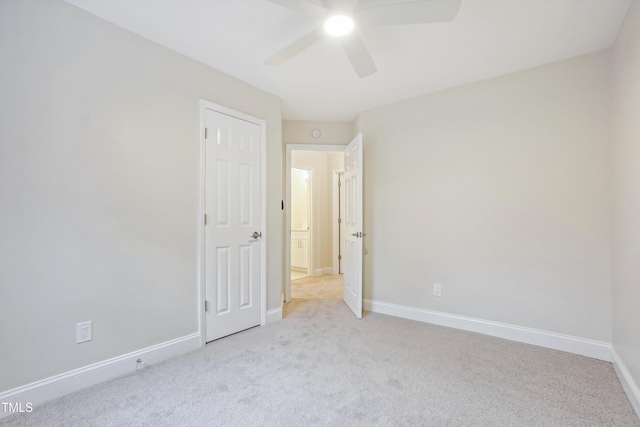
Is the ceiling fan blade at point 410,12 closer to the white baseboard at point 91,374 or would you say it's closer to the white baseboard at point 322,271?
the white baseboard at point 91,374

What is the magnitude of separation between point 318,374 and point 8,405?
5.62ft

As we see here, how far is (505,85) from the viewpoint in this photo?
2.64 meters

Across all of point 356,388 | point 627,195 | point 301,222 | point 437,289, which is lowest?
point 356,388

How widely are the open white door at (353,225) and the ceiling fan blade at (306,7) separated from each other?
164cm

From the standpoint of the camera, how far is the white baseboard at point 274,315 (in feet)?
9.78

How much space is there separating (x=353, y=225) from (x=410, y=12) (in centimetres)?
225

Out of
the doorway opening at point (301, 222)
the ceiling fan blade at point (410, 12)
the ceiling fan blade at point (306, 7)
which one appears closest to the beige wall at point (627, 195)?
the ceiling fan blade at point (410, 12)

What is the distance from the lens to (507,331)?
2594 mm

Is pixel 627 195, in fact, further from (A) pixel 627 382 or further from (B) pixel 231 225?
(B) pixel 231 225

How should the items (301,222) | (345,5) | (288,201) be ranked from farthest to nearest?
1. (301,222)
2. (288,201)
3. (345,5)

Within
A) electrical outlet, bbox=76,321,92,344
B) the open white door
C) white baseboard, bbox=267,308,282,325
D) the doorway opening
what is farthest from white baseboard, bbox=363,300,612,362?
electrical outlet, bbox=76,321,92,344

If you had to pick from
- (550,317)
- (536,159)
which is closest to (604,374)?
(550,317)

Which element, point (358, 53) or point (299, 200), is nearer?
point (358, 53)

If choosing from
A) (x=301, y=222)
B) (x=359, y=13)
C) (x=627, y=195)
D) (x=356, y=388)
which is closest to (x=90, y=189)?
(x=359, y=13)
